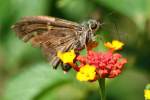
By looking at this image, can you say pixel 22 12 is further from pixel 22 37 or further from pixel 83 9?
pixel 22 37

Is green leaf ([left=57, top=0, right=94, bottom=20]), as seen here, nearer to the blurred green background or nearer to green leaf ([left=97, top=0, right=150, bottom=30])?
the blurred green background

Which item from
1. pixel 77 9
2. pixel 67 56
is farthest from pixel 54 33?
pixel 77 9

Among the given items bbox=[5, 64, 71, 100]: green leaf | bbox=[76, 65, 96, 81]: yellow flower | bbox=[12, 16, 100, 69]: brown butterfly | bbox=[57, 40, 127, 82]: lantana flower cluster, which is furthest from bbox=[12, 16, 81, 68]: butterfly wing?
bbox=[5, 64, 71, 100]: green leaf

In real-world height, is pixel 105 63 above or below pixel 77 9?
below

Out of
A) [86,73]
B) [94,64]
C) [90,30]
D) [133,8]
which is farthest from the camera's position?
[133,8]

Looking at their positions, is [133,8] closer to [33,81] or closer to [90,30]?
[90,30]

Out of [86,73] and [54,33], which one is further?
[54,33]

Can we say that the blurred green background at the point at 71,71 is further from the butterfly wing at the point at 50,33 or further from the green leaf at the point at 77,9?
the butterfly wing at the point at 50,33
